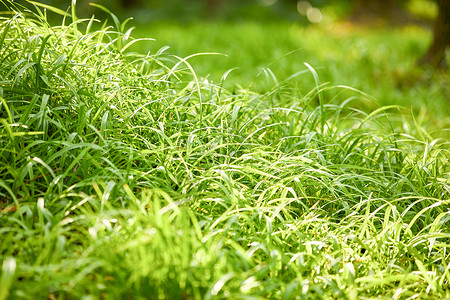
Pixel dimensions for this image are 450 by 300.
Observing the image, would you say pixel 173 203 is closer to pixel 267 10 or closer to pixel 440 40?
pixel 440 40

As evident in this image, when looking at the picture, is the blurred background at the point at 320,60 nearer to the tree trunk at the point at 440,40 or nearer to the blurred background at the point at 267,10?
the tree trunk at the point at 440,40

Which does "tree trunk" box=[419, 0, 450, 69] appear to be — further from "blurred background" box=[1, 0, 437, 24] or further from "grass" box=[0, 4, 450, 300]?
"blurred background" box=[1, 0, 437, 24]

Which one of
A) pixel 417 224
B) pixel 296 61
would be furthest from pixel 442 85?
pixel 417 224

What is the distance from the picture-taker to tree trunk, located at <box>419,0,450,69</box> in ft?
16.1

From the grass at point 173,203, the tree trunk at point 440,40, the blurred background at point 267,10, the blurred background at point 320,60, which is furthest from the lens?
the blurred background at point 267,10

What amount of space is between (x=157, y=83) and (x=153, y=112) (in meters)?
0.24

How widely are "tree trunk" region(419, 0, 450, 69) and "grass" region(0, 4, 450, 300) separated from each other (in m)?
3.36

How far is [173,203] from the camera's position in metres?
1.34

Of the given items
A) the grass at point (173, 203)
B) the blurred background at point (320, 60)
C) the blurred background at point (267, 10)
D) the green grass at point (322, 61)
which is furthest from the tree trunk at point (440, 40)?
the blurred background at point (267, 10)

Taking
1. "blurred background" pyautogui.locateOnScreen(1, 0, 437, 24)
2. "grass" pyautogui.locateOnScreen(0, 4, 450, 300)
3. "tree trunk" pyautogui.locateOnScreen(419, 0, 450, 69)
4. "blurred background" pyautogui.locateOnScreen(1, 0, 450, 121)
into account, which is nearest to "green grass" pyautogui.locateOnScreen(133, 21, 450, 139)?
"blurred background" pyautogui.locateOnScreen(1, 0, 450, 121)

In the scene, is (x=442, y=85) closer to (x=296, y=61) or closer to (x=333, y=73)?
(x=333, y=73)

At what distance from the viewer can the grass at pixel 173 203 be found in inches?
47.4

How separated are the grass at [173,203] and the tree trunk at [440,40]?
336 centimetres

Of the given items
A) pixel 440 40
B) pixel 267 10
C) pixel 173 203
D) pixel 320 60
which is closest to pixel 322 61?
pixel 320 60
